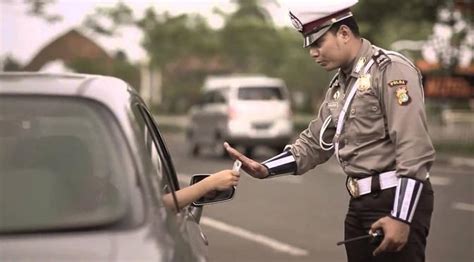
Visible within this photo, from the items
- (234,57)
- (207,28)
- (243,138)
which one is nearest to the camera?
(243,138)

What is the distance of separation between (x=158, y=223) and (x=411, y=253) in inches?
A: 48.5

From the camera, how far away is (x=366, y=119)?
11.1 feet

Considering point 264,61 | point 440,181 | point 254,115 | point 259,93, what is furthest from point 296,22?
point 264,61

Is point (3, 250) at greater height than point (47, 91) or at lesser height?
lesser

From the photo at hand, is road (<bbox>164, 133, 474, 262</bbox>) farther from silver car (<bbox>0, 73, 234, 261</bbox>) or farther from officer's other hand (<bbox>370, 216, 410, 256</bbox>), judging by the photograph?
silver car (<bbox>0, 73, 234, 261</bbox>)

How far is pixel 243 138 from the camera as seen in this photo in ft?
69.0

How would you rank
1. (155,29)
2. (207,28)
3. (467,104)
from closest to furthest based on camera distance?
(467,104) < (155,29) < (207,28)

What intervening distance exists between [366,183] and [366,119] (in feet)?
0.79

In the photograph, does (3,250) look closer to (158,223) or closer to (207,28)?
(158,223)

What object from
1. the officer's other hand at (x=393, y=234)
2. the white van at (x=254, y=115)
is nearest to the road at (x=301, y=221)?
the officer's other hand at (x=393, y=234)

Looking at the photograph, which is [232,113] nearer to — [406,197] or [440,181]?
[440,181]

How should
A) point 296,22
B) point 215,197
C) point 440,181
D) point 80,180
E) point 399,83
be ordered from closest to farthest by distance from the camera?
point 80,180
point 399,83
point 296,22
point 215,197
point 440,181

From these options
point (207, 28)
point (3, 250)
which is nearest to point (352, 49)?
point (3, 250)

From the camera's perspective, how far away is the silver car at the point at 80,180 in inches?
92.4
